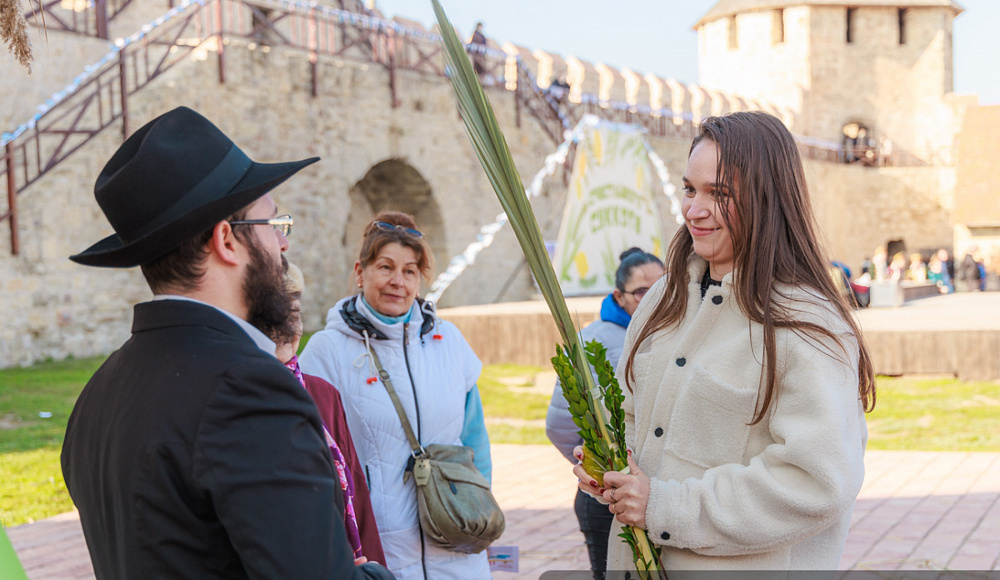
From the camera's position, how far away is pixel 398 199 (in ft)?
58.9

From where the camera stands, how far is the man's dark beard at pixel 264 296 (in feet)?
4.67

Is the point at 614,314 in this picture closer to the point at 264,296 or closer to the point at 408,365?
the point at 408,365

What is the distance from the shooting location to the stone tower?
36.7 m

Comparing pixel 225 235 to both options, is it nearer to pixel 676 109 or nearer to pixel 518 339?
pixel 518 339

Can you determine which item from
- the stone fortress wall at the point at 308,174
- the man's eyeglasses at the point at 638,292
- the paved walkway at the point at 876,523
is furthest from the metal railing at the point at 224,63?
the man's eyeglasses at the point at 638,292

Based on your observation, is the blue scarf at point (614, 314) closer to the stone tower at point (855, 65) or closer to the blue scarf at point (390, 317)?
the blue scarf at point (390, 317)

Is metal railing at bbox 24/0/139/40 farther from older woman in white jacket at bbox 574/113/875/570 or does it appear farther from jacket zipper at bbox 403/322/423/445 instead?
older woman in white jacket at bbox 574/113/875/570

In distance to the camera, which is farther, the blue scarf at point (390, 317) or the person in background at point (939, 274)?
the person in background at point (939, 274)

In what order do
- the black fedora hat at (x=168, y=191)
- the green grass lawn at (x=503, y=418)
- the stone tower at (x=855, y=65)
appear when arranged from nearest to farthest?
the black fedora hat at (x=168, y=191) → the green grass lawn at (x=503, y=418) → the stone tower at (x=855, y=65)

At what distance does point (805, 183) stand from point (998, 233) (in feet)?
93.8

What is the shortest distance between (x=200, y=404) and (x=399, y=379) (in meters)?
1.53

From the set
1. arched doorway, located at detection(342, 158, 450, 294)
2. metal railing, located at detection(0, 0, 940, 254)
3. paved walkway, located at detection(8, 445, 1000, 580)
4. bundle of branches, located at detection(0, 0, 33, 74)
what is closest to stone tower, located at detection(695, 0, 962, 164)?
metal railing, located at detection(0, 0, 940, 254)

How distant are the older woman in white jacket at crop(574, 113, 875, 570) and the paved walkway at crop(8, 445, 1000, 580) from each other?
9.25ft

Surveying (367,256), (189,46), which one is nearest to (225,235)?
(367,256)
